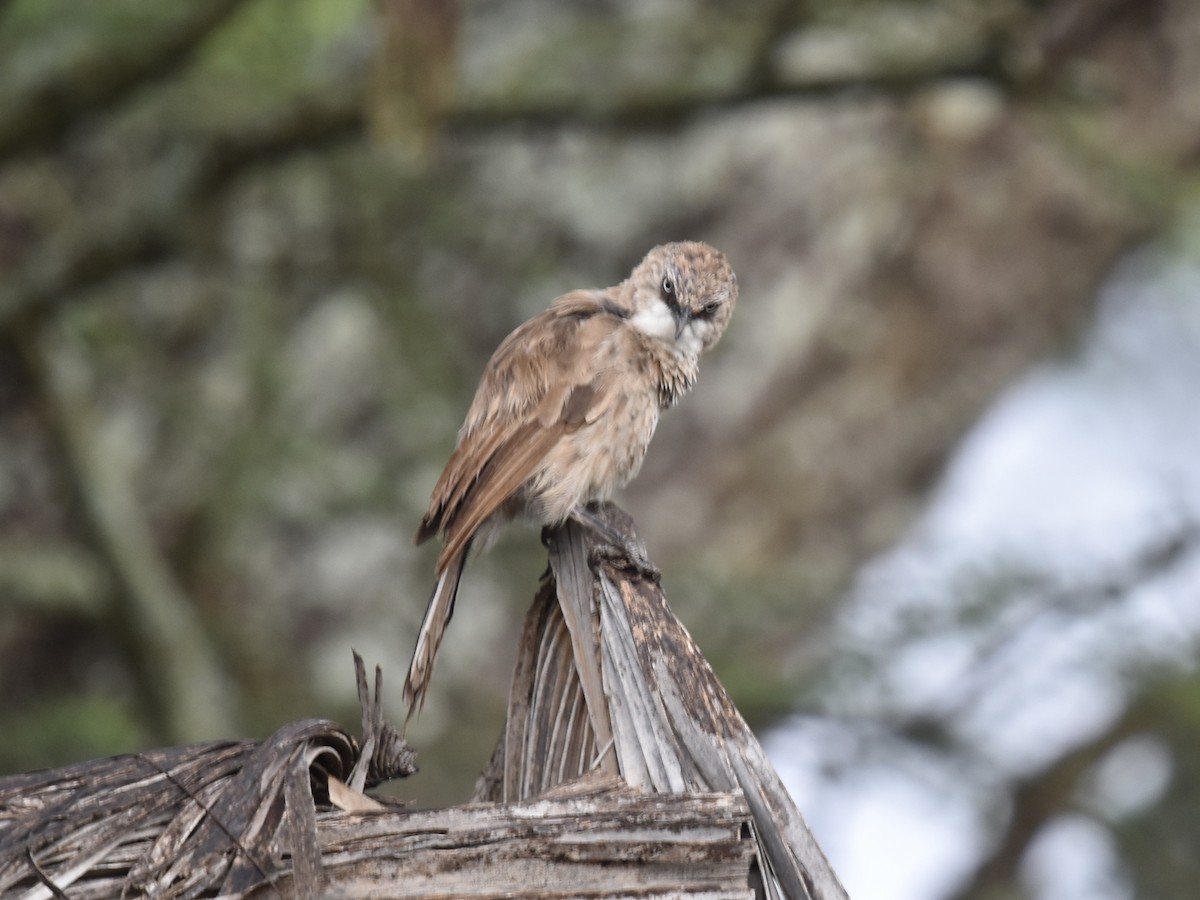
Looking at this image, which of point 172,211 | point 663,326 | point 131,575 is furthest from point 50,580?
point 663,326

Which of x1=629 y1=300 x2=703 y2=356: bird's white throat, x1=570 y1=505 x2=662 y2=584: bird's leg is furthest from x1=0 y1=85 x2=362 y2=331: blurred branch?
x1=570 y1=505 x2=662 y2=584: bird's leg

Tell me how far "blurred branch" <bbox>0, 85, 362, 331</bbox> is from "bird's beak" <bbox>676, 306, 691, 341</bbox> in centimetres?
241

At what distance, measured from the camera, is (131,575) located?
21.5 feet

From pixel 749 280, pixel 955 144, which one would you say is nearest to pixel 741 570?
pixel 749 280

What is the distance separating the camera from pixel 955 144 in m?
8.47

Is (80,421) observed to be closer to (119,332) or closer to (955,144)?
(119,332)

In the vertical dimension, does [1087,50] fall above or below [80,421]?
above

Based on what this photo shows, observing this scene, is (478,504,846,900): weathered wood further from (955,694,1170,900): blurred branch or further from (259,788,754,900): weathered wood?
(955,694,1170,900): blurred branch

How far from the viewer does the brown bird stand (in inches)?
153

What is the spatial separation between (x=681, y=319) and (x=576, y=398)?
0.44 metres

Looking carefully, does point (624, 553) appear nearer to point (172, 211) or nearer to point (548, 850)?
point (548, 850)

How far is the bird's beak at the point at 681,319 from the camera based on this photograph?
436 cm

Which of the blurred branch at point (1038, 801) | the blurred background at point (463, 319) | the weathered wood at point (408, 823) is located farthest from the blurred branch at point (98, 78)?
the blurred branch at point (1038, 801)

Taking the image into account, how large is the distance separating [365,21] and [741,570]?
3536 millimetres
